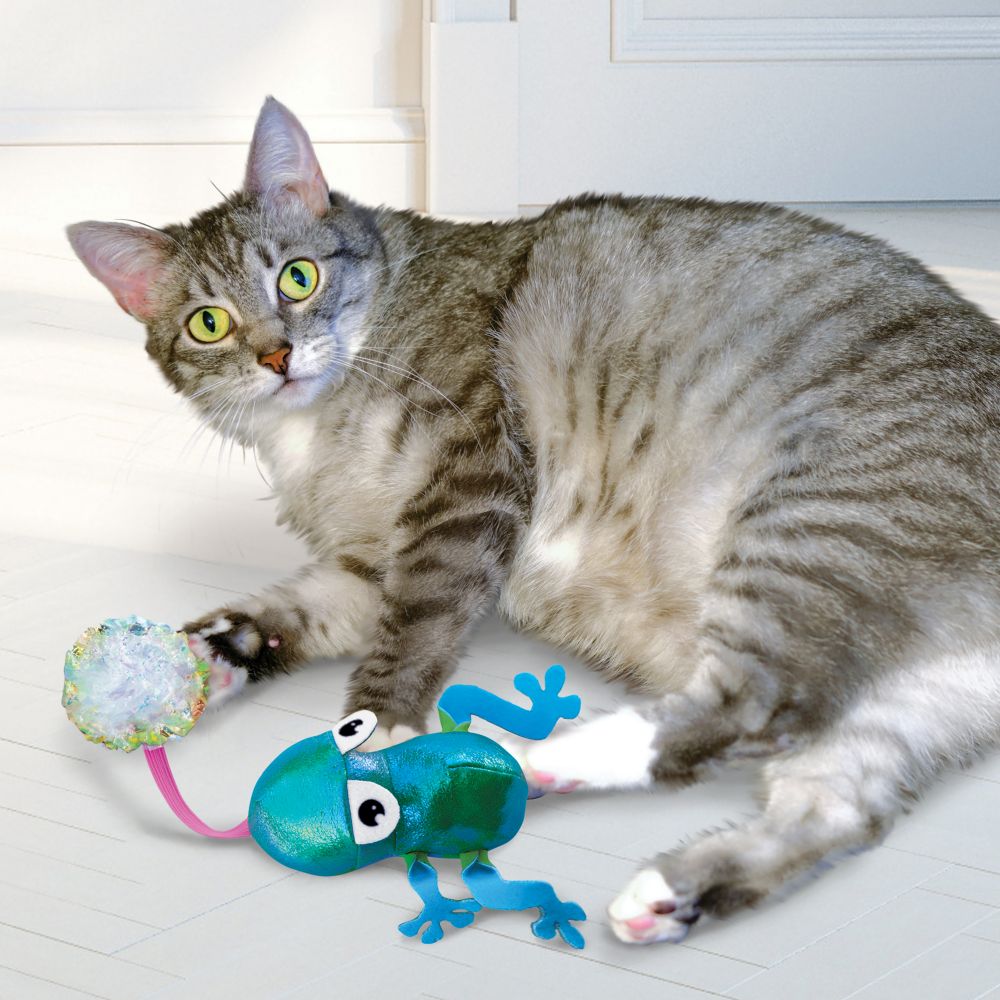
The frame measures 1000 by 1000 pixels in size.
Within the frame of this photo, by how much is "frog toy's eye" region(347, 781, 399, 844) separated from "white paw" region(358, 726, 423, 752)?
8.5 inches

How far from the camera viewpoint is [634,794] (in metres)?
1.47

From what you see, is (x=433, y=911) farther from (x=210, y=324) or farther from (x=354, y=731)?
(x=210, y=324)

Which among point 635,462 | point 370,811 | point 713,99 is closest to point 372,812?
point 370,811

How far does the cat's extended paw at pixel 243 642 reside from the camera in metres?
1.70

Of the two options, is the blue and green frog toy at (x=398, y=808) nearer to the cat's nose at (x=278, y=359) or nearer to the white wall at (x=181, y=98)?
the cat's nose at (x=278, y=359)

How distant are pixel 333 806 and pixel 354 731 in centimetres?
8

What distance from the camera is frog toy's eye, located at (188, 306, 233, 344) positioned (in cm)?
178

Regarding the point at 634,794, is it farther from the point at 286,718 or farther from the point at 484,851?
the point at 286,718

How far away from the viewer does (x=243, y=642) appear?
173cm

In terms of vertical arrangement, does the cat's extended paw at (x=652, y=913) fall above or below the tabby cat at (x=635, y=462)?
below

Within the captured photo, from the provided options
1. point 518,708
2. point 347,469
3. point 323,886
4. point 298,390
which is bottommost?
point 323,886

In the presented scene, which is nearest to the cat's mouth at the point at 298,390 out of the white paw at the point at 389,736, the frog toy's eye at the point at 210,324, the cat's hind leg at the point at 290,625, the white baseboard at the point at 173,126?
the frog toy's eye at the point at 210,324

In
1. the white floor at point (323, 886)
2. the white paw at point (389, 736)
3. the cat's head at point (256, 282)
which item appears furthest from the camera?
the cat's head at point (256, 282)

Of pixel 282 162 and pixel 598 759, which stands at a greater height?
pixel 282 162
